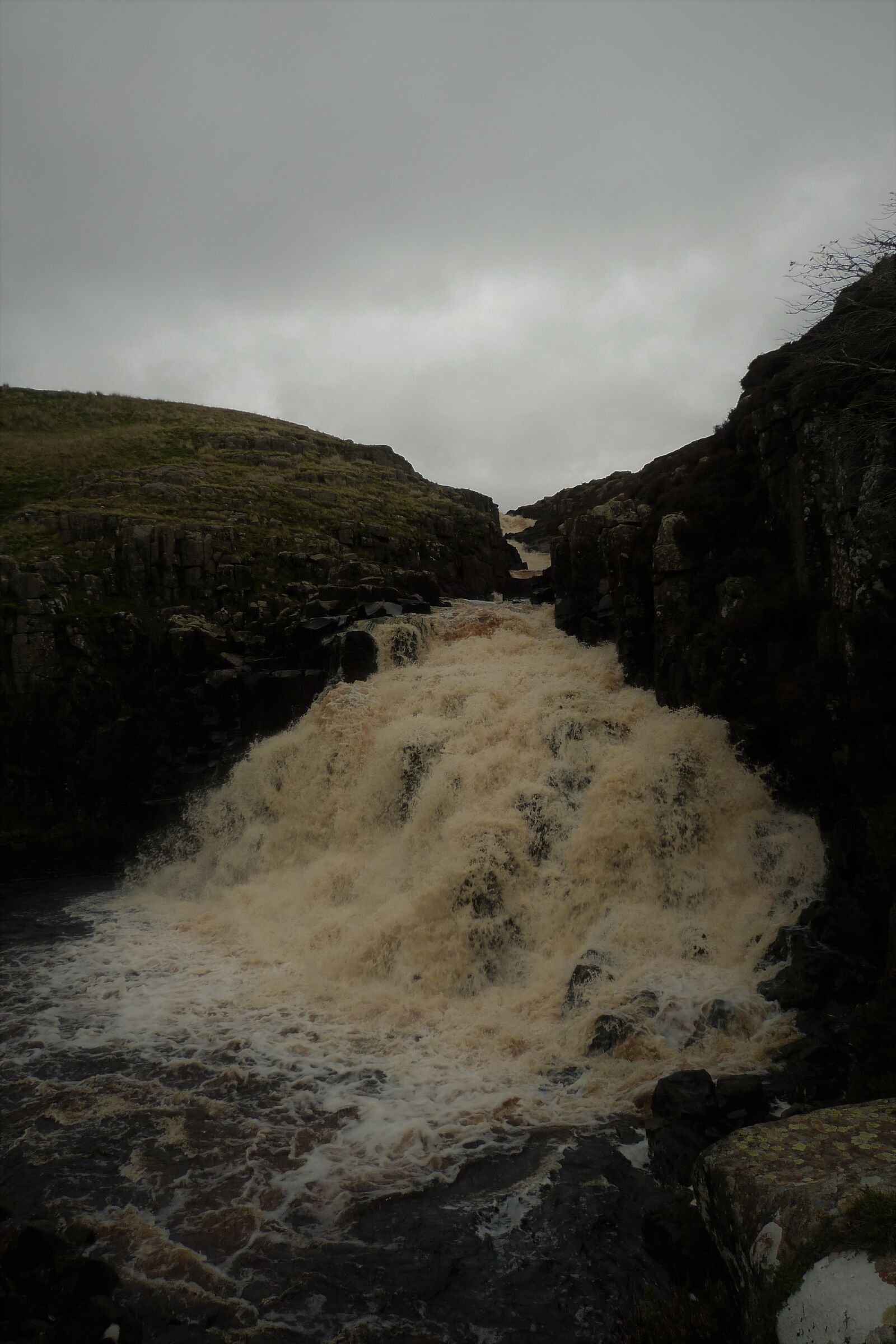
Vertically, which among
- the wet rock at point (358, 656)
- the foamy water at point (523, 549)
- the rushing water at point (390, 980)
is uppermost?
the foamy water at point (523, 549)

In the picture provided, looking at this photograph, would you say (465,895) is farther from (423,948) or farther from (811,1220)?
(811,1220)

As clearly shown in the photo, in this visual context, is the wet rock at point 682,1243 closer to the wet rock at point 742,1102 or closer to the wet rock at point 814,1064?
the wet rock at point 742,1102

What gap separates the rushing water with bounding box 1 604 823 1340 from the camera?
1099 centimetres

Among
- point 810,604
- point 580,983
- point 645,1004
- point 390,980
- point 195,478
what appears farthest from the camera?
point 195,478

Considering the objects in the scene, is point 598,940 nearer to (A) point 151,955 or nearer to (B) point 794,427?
(A) point 151,955

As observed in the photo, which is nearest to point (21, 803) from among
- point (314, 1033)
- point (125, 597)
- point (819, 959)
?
point (125, 597)

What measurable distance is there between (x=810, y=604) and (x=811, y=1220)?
1455 cm

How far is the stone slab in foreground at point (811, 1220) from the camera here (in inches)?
247

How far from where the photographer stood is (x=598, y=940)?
17266 mm

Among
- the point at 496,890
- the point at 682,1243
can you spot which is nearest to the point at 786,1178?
the point at 682,1243

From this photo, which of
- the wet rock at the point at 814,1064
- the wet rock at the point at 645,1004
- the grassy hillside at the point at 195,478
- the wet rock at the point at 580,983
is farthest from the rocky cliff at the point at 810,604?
the grassy hillside at the point at 195,478

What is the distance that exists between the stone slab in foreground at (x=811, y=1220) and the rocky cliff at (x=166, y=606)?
24073mm

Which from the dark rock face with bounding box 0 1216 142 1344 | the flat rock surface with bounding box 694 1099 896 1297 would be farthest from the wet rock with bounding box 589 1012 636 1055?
the dark rock face with bounding box 0 1216 142 1344

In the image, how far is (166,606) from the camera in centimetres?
3766
